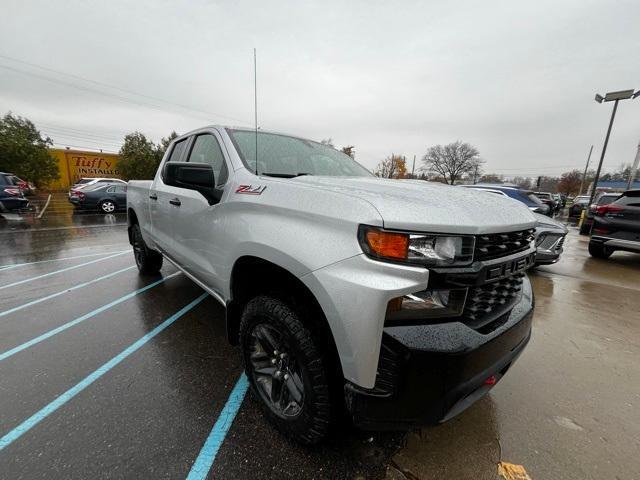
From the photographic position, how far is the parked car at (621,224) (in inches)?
234

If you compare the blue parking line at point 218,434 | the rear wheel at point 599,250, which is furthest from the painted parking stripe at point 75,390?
the rear wheel at point 599,250

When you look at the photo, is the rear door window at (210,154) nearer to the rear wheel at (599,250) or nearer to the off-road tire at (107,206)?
the rear wheel at (599,250)

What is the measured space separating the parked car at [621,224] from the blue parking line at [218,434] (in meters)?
7.79

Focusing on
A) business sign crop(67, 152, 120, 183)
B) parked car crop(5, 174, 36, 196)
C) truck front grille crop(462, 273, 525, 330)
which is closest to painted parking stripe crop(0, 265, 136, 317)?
truck front grille crop(462, 273, 525, 330)

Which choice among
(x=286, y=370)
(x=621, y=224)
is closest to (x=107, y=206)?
(x=286, y=370)

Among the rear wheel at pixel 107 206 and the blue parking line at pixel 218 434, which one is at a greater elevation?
the blue parking line at pixel 218 434

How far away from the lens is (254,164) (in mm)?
2248

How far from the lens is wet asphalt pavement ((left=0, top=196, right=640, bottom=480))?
1649mm

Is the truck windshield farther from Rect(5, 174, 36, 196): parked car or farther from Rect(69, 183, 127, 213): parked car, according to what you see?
Rect(69, 183, 127, 213): parked car

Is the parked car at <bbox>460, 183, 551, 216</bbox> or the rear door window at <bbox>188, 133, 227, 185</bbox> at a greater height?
the rear door window at <bbox>188, 133, 227, 185</bbox>

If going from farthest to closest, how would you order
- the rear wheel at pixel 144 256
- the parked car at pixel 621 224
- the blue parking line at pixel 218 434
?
the parked car at pixel 621 224 < the rear wheel at pixel 144 256 < the blue parking line at pixel 218 434

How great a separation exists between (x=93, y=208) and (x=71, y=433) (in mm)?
15439

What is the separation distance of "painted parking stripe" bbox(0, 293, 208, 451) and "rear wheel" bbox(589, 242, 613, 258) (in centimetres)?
913

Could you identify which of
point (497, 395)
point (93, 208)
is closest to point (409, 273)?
point (497, 395)
